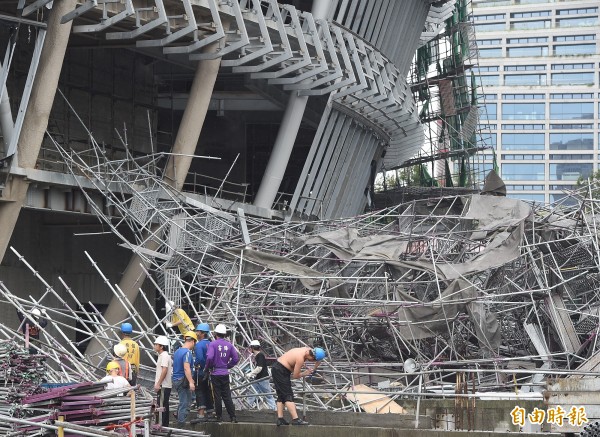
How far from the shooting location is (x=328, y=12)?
38594 millimetres

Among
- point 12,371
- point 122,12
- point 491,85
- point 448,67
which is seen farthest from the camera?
point 491,85

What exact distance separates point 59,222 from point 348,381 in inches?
647

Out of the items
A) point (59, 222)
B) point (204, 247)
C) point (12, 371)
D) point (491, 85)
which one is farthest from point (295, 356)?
point (491, 85)

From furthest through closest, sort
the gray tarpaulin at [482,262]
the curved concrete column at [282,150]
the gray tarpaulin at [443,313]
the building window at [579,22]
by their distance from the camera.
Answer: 1. the building window at [579,22]
2. the curved concrete column at [282,150]
3. the gray tarpaulin at [482,262]
4. the gray tarpaulin at [443,313]

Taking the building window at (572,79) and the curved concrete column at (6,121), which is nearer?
the curved concrete column at (6,121)

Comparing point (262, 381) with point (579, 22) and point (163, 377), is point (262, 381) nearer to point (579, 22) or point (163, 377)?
point (163, 377)

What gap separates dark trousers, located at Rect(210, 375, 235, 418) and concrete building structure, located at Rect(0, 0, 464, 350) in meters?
12.3

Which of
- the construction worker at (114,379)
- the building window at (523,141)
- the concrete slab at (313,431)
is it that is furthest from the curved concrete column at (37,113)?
the building window at (523,141)

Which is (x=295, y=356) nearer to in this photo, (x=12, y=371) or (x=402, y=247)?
(x=12, y=371)

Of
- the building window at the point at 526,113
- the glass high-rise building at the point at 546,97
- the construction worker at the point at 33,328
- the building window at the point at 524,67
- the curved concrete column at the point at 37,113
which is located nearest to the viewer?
the construction worker at the point at 33,328

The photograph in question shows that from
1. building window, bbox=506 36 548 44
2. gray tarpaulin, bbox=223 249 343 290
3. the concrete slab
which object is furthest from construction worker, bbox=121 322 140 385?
building window, bbox=506 36 548 44

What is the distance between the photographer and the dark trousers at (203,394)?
2058 centimetres

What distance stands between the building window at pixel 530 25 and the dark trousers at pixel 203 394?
134m

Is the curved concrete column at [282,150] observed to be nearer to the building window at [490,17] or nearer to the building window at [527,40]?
the building window at [527,40]
